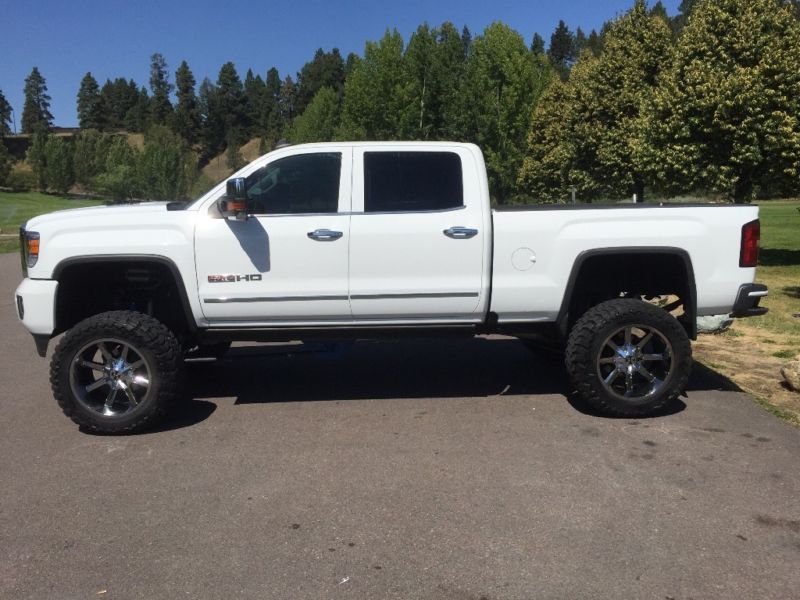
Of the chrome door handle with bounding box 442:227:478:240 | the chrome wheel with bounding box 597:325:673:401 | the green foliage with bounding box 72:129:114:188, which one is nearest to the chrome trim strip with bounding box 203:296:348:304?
the chrome door handle with bounding box 442:227:478:240

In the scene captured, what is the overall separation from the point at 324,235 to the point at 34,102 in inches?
7240

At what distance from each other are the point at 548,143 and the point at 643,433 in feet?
105

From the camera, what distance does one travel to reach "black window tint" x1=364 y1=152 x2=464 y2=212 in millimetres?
5566

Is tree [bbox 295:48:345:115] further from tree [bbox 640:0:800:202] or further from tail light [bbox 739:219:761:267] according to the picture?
tail light [bbox 739:219:761:267]

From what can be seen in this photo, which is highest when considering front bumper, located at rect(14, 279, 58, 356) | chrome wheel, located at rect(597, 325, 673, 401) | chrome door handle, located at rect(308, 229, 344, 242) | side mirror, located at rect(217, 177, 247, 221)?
side mirror, located at rect(217, 177, 247, 221)

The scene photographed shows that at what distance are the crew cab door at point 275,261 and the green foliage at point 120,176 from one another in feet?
222

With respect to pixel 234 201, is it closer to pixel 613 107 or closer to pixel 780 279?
pixel 780 279

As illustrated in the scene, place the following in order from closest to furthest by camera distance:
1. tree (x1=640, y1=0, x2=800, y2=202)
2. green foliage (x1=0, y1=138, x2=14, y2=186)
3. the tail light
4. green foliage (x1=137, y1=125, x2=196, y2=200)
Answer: the tail light
tree (x1=640, y1=0, x2=800, y2=202)
green foliage (x1=137, y1=125, x2=196, y2=200)
green foliage (x1=0, y1=138, x2=14, y2=186)

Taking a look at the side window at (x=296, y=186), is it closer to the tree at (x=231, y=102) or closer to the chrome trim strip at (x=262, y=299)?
the chrome trim strip at (x=262, y=299)

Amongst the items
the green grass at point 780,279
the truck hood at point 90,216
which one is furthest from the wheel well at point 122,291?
the green grass at point 780,279

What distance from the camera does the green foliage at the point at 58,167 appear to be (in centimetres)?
8675

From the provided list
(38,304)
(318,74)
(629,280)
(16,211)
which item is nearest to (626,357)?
(629,280)

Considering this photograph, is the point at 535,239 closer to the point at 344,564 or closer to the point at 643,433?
the point at 643,433

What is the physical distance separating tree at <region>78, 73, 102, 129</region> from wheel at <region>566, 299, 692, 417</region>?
17271 cm
